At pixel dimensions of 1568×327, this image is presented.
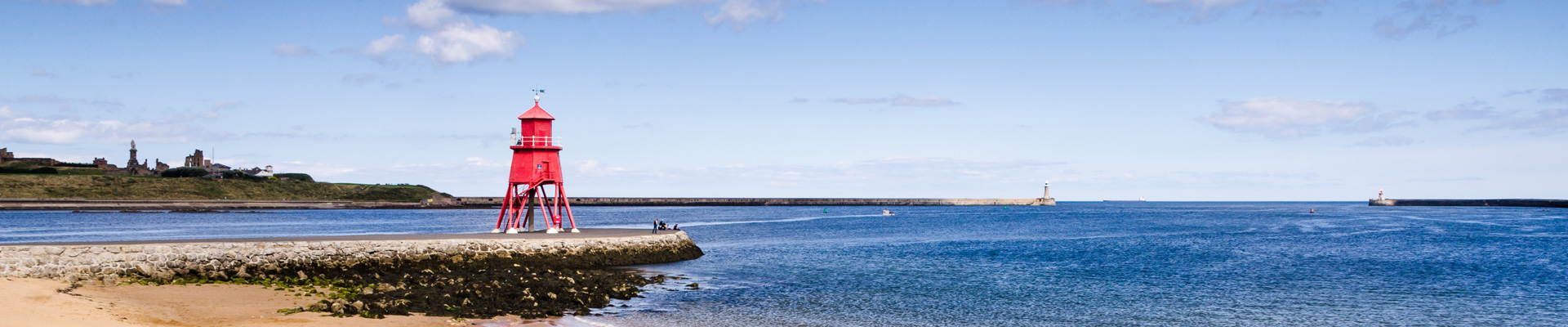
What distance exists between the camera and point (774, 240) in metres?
58.6

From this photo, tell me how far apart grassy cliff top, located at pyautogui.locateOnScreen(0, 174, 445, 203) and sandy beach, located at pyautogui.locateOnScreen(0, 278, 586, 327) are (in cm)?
12533

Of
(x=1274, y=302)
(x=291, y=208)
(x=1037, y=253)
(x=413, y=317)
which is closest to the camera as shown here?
(x=413, y=317)

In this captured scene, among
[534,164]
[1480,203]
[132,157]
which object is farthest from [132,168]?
[1480,203]

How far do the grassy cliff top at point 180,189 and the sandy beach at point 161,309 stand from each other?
125 m

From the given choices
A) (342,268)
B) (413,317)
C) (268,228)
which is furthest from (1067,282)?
(268,228)

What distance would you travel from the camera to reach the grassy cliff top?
5113 inches

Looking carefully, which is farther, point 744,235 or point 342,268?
point 744,235

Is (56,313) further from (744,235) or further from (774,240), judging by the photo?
(744,235)

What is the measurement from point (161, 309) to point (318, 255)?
977 cm

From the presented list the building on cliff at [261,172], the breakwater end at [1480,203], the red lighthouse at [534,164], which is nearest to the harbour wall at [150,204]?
the building on cliff at [261,172]

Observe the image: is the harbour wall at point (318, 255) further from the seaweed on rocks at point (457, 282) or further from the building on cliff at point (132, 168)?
the building on cliff at point (132, 168)

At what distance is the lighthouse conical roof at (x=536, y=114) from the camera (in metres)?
38.8

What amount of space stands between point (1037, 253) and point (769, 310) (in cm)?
2604

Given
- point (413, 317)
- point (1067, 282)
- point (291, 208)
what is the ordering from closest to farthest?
point (413, 317) → point (1067, 282) → point (291, 208)
